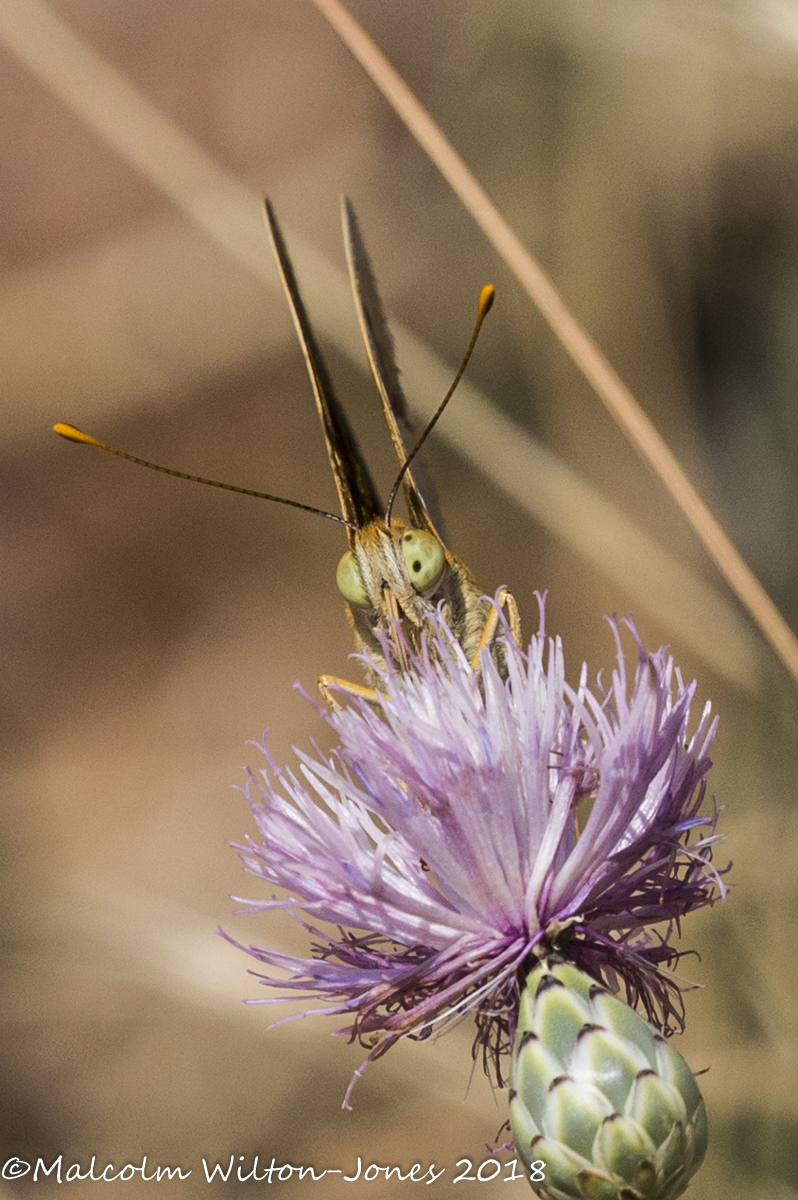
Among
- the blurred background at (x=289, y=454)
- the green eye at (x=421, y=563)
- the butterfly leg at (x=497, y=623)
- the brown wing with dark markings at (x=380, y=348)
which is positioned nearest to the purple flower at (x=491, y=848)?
the butterfly leg at (x=497, y=623)

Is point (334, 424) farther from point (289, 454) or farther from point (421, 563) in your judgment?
point (289, 454)

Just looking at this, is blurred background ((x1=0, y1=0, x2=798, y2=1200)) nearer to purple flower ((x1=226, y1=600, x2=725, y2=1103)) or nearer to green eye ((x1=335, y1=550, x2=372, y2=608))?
green eye ((x1=335, y1=550, x2=372, y2=608))

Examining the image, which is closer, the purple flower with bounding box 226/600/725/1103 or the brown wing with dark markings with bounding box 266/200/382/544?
the purple flower with bounding box 226/600/725/1103

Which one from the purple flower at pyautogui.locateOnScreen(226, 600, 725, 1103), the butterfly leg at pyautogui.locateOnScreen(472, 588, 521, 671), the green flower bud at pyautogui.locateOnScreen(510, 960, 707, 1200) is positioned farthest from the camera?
the butterfly leg at pyautogui.locateOnScreen(472, 588, 521, 671)

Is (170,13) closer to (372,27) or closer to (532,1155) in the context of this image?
(372,27)

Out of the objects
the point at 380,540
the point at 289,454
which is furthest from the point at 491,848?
the point at 289,454

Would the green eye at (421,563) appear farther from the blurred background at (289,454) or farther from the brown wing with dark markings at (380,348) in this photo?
the blurred background at (289,454)

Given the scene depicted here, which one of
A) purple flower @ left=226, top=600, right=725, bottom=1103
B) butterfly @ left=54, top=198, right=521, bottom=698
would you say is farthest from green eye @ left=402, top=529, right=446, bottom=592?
purple flower @ left=226, top=600, right=725, bottom=1103
